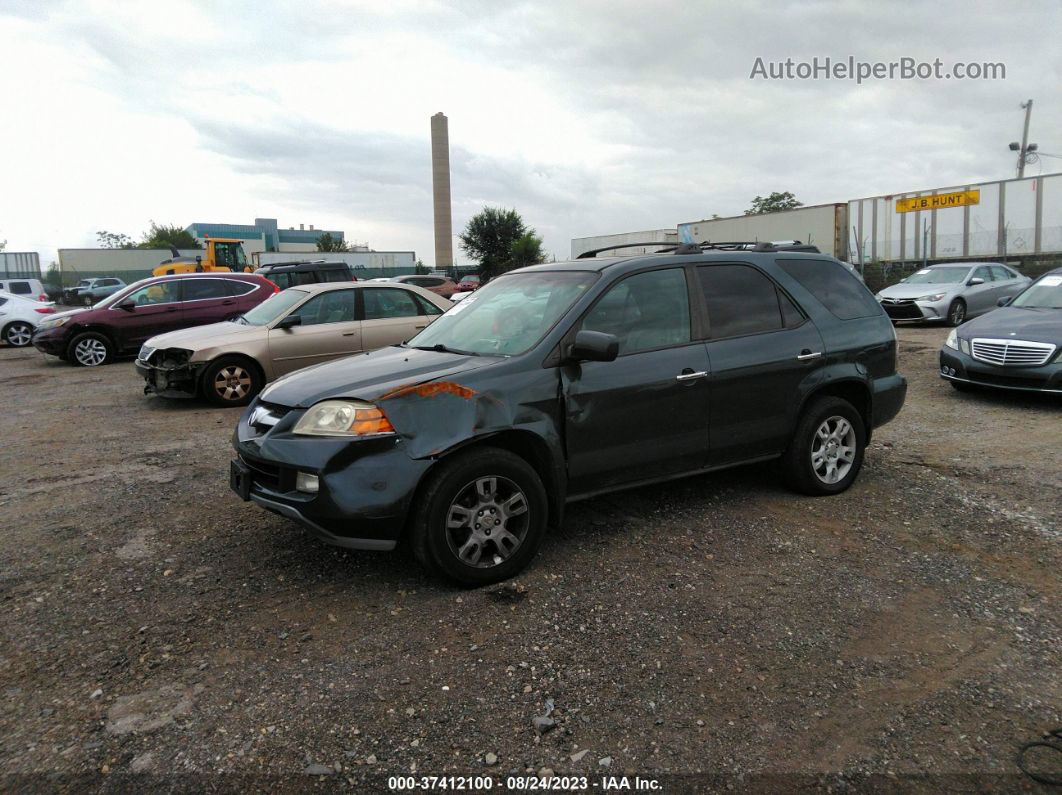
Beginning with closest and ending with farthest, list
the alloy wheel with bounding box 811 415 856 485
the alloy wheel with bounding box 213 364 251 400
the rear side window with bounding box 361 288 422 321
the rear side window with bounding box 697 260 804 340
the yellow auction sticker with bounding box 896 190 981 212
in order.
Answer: the rear side window with bounding box 697 260 804 340 → the alloy wheel with bounding box 811 415 856 485 → the alloy wheel with bounding box 213 364 251 400 → the rear side window with bounding box 361 288 422 321 → the yellow auction sticker with bounding box 896 190 981 212

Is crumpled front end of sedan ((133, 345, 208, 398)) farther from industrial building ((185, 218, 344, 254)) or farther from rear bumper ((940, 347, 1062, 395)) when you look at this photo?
industrial building ((185, 218, 344, 254))

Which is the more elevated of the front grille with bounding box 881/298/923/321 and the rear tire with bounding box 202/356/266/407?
the front grille with bounding box 881/298/923/321

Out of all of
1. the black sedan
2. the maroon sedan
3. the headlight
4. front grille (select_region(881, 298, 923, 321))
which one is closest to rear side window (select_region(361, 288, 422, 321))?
the maroon sedan

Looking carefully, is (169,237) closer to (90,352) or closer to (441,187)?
(441,187)

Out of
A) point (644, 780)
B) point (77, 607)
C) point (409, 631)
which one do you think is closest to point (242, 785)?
point (409, 631)

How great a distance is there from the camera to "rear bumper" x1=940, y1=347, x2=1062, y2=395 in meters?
7.52

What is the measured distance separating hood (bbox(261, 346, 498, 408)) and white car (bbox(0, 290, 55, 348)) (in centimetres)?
1737

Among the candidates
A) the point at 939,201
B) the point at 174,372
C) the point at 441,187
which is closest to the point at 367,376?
the point at 174,372

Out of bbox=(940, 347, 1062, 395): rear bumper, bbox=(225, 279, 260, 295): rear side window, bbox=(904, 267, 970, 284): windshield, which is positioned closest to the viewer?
bbox=(940, 347, 1062, 395): rear bumper

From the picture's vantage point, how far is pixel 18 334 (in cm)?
1791

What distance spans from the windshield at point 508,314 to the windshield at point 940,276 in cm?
1468

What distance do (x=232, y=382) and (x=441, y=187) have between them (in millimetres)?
75414

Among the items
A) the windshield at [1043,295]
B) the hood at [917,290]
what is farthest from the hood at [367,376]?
the hood at [917,290]

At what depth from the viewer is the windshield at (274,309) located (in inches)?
364
